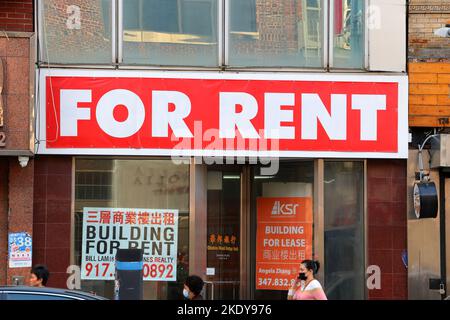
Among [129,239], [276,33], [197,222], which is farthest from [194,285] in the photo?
[276,33]

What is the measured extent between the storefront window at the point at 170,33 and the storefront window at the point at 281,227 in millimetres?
2262

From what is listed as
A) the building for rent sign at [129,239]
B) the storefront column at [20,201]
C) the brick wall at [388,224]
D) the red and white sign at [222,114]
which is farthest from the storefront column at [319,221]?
the storefront column at [20,201]

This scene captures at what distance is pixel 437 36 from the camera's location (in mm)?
15602

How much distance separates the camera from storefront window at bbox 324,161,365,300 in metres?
15.4

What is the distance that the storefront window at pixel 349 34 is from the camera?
1566cm

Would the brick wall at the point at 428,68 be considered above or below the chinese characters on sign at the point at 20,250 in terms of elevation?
above

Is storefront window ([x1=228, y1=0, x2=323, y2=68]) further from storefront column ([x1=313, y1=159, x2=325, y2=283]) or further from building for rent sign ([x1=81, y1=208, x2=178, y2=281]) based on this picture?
building for rent sign ([x1=81, y1=208, x2=178, y2=281])

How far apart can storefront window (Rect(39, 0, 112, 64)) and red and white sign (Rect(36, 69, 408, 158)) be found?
1.04ft

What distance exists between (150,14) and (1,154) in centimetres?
340

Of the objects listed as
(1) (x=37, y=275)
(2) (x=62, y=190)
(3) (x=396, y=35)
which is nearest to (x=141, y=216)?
(2) (x=62, y=190)

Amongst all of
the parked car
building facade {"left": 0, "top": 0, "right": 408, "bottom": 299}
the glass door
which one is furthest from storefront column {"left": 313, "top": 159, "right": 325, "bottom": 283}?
the parked car

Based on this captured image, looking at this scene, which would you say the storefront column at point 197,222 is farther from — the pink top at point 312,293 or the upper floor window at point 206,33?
the pink top at point 312,293

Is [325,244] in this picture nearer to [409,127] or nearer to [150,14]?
[409,127]

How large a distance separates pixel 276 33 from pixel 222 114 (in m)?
1.70
